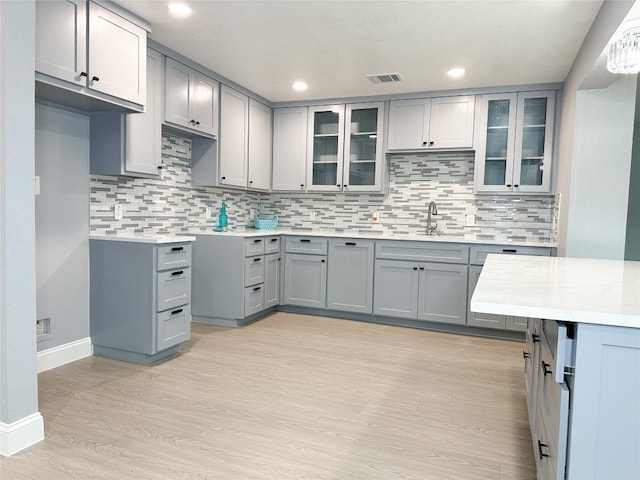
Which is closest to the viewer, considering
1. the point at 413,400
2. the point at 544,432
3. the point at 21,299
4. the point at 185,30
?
the point at 544,432

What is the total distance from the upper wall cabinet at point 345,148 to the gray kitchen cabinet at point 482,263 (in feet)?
4.24

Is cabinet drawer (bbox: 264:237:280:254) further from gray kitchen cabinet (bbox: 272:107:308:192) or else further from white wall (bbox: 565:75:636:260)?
white wall (bbox: 565:75:636:260)

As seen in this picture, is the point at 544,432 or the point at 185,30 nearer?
the point at 544,432

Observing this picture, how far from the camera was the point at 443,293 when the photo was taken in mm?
4258

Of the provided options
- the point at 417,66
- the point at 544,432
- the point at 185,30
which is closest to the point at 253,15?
the point at 185,30

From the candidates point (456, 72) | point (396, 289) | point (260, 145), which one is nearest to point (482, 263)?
point (396, 289)

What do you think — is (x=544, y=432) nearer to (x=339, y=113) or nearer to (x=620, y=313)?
(x=620, y=313)

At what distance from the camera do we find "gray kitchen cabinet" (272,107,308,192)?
Answer: 16.9ft

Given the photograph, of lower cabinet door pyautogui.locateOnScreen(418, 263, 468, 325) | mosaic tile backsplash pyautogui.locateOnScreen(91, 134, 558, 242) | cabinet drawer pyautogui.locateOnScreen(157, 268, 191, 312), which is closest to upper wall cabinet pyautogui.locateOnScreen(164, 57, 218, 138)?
mosaic tile backsplash pyautogui.locateOnScreen(91, 134, 558, 242)

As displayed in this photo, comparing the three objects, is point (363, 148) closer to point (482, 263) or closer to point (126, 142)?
point (482, 263)

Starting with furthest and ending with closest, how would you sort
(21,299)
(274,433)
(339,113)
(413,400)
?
(339,113) < (413,400) < (274,433) < (21,299)

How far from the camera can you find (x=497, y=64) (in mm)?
3734

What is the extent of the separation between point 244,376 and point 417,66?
290cm

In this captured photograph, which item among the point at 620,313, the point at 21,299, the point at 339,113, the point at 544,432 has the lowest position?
the point at 544,432
